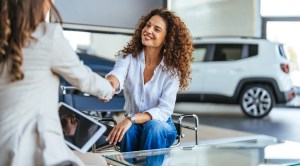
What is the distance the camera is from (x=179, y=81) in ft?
7.16

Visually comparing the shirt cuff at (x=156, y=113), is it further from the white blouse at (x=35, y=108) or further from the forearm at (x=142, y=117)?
the white blouse at (x=35, y=108)

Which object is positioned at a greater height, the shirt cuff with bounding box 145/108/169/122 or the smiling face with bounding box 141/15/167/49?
the smiling face with bounding box 141/15/167/49

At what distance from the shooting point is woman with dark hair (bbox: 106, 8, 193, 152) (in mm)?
2068

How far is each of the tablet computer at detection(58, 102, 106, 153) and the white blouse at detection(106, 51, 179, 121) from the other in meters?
0.66

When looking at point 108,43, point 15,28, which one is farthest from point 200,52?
point 15,28

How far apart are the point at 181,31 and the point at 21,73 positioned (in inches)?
48.7

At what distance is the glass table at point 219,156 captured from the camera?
75.3 inches

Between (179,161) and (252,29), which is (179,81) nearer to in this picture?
(179,161)

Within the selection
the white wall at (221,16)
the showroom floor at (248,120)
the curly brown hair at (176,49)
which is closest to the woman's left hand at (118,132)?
the curly brown hair at (176,49)

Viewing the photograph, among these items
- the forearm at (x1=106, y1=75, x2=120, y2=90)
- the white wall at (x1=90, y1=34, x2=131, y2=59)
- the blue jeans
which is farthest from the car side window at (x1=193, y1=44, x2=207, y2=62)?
the forearm at (x1=106, y1=75, x2=120, y2=90)

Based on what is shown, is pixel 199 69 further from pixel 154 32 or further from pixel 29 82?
pixel 29 82

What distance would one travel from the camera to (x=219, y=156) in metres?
2.15

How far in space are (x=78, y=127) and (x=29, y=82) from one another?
0.32 metres

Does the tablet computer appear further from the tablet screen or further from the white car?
the white car
